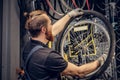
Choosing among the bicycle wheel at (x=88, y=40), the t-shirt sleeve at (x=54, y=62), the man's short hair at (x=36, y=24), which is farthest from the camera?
the bicycle wheel at (x=88, y=40)

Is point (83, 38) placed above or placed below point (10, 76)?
above

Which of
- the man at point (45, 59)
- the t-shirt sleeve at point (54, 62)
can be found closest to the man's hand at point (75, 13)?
the man at point (45, 59)

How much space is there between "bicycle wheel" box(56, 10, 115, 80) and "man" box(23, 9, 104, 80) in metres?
0.11

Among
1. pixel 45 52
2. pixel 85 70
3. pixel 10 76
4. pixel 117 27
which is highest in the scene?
pixel 117 27

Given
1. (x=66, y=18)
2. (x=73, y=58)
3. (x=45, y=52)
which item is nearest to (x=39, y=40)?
(x=45, y=52)

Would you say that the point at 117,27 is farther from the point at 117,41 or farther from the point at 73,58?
the point at 73,58

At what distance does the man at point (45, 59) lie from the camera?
2.23 meters

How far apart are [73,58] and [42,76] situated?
0.78 meters

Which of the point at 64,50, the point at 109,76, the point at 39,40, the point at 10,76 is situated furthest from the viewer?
the point at 10,76

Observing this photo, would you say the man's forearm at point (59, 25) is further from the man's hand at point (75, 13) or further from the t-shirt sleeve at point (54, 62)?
the t-shirt sleeve at point (54, 62)

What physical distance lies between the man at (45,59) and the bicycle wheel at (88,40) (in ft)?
0.38

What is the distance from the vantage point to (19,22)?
11.5 ft

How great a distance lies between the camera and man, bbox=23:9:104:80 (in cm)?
223

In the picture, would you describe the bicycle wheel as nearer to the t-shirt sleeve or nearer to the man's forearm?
the man's forearm
